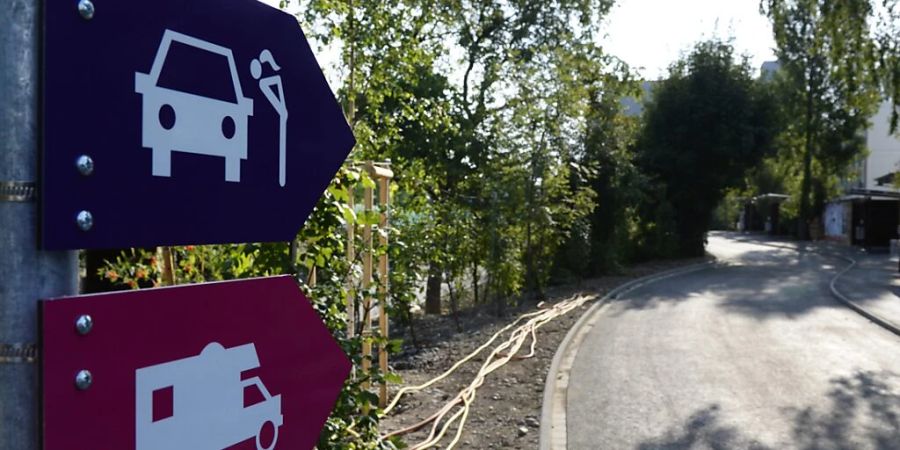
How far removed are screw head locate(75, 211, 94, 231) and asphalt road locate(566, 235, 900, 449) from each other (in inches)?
245

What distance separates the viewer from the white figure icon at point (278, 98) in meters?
1.49

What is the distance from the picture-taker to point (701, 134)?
3058cm

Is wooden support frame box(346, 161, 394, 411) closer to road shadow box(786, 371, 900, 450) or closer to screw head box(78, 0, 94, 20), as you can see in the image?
screw head box(78, 0, 94, 20)

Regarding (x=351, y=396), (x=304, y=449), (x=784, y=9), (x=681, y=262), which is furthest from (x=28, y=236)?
(x=681, y=262)

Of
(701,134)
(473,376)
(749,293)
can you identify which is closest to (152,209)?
(473,376)

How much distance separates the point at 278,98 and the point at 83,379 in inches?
26.3

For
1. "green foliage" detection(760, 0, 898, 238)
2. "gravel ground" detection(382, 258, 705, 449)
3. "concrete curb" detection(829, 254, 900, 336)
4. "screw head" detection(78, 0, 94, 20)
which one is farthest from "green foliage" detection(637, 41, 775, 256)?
"screw head" detection(78, 0, 94, 20)

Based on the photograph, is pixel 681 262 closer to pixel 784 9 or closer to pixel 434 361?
pixel 784 9

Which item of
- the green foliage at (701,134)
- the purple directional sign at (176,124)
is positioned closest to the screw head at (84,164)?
the purple directional sign at (176,124)

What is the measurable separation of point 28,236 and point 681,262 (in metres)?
30.4

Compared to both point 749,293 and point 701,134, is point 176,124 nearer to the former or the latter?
point 749,293

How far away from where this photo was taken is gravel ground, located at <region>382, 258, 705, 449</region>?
271 inches

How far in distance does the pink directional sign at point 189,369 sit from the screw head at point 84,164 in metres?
0.18

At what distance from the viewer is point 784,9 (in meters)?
14.3
